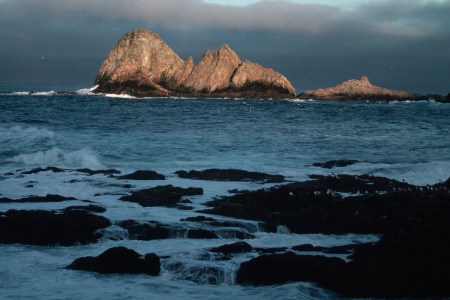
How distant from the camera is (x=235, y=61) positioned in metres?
135

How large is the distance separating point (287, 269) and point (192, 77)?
429ft

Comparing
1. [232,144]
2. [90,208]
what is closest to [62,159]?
[232,144]

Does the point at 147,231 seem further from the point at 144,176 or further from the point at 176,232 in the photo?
the point at 144,176

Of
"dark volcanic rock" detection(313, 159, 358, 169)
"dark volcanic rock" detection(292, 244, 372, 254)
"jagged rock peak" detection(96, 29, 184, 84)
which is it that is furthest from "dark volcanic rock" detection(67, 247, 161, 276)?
"jagged rock peak" detection(96, 29, 184, 84)

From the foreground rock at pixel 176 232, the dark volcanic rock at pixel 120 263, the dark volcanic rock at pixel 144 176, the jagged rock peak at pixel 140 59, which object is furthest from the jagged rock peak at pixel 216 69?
the dark volcanic rock at pixel 120 263

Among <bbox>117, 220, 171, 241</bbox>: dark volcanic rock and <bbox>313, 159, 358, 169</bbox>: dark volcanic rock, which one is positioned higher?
<bbox>313, 159, 358, 169</bbox>: dark volcanic rock

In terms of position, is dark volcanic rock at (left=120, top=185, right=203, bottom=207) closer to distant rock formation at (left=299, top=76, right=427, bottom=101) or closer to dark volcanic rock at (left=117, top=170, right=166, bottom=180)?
dark volcanic rock at (left=117, top=170, right=166, bottom=180)

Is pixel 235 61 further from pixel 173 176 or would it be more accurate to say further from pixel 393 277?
pixel 393 277

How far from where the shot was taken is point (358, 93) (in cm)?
14338

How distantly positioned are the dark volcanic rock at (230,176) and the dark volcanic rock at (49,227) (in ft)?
26.7

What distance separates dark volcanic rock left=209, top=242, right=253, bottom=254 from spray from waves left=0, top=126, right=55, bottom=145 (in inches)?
928

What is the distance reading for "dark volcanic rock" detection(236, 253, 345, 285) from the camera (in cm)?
901

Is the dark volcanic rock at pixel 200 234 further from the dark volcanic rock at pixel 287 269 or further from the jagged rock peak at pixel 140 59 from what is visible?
the jagged rock peak at pixel 140 59

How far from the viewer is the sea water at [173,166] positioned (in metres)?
9.07
